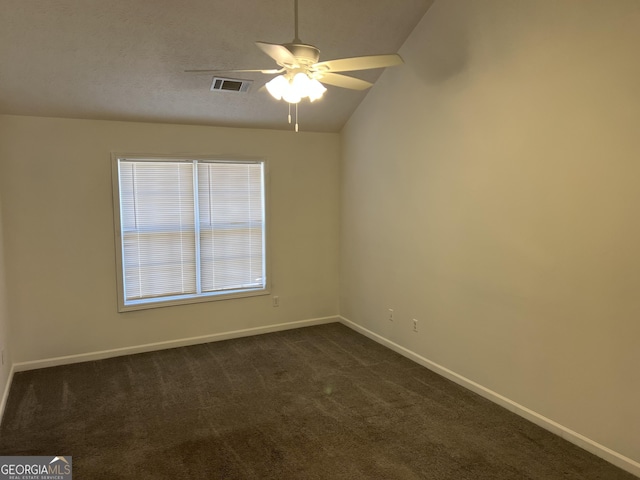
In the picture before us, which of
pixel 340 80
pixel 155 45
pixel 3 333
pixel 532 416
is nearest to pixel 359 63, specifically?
pixel 340 80

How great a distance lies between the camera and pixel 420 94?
391cm

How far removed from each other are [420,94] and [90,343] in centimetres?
391

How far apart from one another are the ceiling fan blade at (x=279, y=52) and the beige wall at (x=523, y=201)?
169 cm

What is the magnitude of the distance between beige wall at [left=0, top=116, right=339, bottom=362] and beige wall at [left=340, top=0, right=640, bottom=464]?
5.01 ft

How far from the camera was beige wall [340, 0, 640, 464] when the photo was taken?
8.20 feet

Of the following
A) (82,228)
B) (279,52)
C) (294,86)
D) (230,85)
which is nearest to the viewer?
(279,52)

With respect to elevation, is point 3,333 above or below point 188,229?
below

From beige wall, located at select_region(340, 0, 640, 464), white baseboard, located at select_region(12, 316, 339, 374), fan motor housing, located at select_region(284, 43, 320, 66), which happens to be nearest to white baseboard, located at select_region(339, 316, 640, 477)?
beige wall, located at select_region(340, 0, 640, 464)

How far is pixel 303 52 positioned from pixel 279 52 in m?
0.12

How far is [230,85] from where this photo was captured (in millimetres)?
3988

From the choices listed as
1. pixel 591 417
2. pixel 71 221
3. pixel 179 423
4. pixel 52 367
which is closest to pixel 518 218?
pixel 591 417

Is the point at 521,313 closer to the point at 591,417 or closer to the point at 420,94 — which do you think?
the point at 591,417

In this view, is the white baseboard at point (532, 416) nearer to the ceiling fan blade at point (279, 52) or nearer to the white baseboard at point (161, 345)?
the white baseboard at point (161, 345)

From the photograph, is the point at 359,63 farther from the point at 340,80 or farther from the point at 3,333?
the point at 3,333
